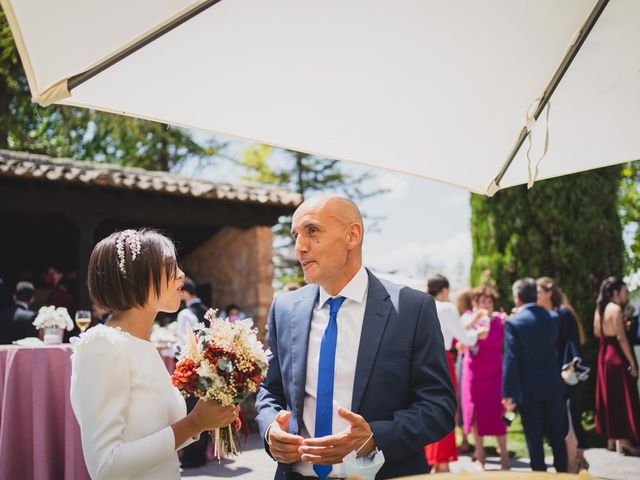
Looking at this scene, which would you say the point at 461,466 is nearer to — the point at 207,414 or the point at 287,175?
the point at 207,414

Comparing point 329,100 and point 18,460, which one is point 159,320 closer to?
point 18,460

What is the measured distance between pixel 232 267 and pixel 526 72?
961cm

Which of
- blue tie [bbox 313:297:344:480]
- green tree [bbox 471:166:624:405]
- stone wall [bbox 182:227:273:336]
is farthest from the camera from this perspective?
stone wall [bbox 182:227:273:336]

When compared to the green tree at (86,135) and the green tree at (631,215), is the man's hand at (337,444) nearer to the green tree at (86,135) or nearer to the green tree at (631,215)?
the green tree at (86,135)

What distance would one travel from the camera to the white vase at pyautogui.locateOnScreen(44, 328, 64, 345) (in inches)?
189

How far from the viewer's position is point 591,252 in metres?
10.1

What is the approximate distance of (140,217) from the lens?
34.8 feet

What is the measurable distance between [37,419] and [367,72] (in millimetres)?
3096

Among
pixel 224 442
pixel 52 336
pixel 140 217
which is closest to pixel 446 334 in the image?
pixel 52 336

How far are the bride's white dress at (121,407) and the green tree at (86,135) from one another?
1049cm

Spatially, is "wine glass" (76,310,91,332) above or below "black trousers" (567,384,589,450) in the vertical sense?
above

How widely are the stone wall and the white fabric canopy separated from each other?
799 centimetres

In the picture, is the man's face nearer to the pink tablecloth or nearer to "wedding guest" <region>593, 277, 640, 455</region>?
the pink tablecloth

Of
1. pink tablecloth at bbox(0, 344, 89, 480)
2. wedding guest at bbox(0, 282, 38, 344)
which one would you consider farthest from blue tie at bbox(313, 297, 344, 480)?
wedding guest at bbox(0, 282, 38, 344)
